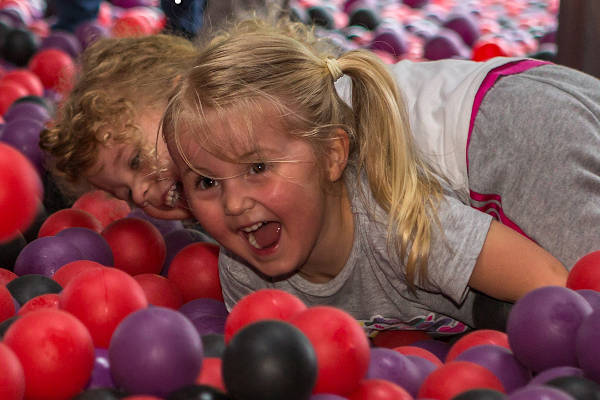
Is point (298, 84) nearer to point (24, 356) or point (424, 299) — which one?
point (424, 299)

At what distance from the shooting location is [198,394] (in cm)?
84

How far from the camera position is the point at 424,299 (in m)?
1.47

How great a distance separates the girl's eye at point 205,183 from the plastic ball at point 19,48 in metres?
2.04

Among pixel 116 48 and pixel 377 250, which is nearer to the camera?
pixel 377 250

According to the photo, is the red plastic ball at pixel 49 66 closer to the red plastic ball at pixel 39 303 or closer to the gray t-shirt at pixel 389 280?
the gray t-shirt at pixel 389 280

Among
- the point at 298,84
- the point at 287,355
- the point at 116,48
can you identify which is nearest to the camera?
the point at 287,355

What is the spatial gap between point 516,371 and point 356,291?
52 cm

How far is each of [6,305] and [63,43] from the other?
6.75 feet

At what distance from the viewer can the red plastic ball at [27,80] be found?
2738mm

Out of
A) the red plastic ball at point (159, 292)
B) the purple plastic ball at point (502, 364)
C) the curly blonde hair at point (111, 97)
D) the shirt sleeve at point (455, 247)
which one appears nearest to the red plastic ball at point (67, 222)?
the curly blonde hair at point (111, 97)

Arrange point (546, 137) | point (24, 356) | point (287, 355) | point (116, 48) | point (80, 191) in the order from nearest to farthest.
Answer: point (287, 355), point (24, 356), point (546, 137), point (116, 48), point (80, 191)

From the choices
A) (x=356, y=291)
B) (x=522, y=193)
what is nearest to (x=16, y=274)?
(x=356, y=291)

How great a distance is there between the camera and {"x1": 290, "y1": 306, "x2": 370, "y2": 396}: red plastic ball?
896mm

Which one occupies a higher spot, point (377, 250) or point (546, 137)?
point (546, 137)
